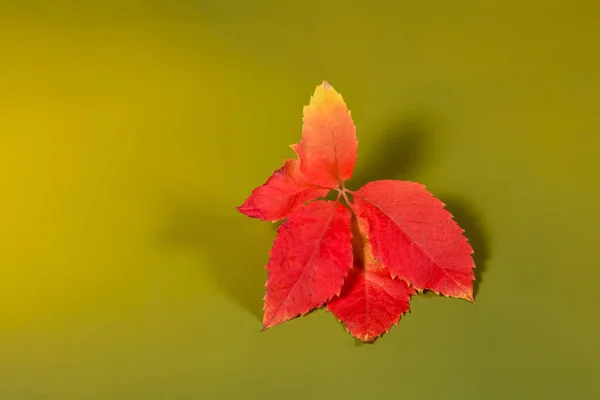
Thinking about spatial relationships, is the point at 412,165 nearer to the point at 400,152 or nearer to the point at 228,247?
the point at 400,152

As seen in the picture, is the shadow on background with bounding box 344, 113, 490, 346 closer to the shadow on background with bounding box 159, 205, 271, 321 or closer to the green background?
the green background

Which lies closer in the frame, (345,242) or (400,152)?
(345,242)

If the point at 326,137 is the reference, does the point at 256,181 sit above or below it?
below

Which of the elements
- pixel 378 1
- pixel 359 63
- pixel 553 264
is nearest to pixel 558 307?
pixel 553 264

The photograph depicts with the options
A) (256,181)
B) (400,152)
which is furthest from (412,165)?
(256,181)

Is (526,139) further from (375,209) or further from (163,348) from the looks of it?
(163,348)

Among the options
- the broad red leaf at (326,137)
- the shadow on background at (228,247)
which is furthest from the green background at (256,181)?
the broad red leaf at (326,137)

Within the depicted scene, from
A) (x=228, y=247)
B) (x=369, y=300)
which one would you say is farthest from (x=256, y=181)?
(x=369, y=300)

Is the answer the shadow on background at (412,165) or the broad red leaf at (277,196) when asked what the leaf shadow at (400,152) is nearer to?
the shadow on background at (412,165)
